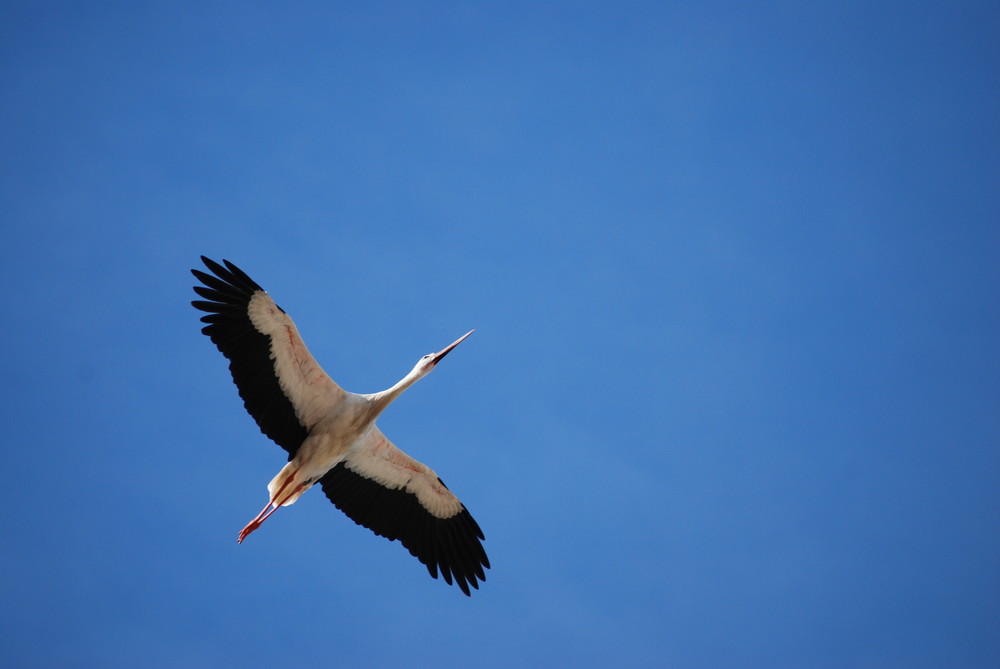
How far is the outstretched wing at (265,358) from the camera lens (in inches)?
462

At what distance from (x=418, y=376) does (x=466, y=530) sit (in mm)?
2304

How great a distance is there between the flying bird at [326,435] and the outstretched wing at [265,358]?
1 centimetres

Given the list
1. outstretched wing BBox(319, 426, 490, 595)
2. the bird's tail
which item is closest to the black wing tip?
outstretched wing BBox(319, 426, 490, 595)

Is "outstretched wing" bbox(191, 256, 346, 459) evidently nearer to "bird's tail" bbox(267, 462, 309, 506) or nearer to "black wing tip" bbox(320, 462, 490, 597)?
"bird's tail" bbox(267, 462, 309, 506)

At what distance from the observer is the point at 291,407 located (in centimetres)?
1233

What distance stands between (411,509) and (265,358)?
2.82 meters

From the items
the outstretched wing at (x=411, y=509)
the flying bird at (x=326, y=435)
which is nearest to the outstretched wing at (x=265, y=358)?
the flying bird at (x=326, y=435)

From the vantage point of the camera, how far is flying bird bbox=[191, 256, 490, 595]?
38.8 ft

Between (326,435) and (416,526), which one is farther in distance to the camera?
(416,526)

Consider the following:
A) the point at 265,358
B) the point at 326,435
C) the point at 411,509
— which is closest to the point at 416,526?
the point at 411,509

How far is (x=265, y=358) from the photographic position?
39.7ft

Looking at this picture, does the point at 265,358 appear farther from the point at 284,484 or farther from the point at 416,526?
the point at 416,526

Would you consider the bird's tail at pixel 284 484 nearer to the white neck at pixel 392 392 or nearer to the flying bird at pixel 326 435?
the flying bird at pixel 326 435

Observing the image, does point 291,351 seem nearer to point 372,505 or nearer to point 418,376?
point 418,376
